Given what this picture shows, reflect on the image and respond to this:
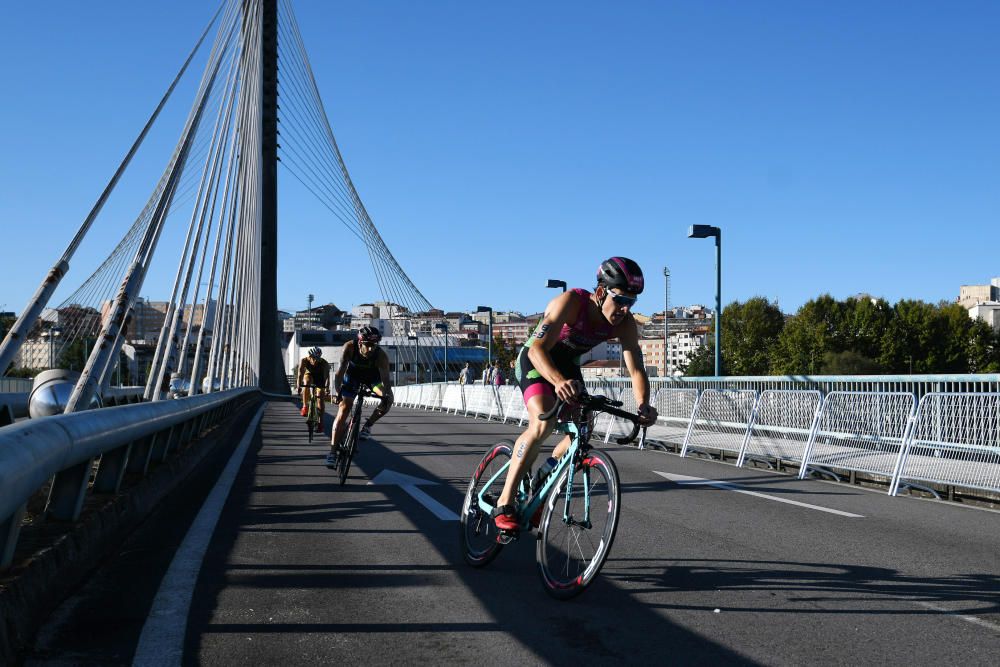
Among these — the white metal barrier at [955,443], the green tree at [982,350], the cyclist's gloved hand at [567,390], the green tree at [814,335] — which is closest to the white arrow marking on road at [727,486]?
the white metal barrier at [955,443]

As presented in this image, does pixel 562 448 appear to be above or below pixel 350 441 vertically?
above

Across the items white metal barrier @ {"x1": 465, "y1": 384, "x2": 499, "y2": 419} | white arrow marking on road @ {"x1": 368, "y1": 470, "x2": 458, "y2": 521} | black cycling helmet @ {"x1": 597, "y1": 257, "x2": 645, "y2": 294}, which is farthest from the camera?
white metal barrier @ {"x1": 465, "y1": 384, "x2": 499, "y2": 419}

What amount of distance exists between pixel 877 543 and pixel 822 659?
3.54m

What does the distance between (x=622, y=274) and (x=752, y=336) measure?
393 feet

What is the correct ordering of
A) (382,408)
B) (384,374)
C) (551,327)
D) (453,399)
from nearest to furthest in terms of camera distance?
(551,327) → (384,374) → (382,408) → (453,399)

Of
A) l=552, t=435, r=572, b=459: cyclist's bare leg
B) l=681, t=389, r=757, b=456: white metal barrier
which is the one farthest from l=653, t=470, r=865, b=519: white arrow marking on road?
l=552, t=435, r=572, b=459: cyclist's bare leg

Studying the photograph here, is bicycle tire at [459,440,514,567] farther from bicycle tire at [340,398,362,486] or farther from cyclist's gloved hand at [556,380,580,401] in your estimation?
bicycle tire at [340,398,362,486]

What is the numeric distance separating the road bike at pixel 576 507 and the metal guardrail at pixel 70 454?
8.07ft

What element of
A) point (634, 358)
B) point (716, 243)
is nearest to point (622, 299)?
point (634, 358)

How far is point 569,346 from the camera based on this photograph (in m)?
5.89

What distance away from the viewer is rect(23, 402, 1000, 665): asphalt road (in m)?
4.45

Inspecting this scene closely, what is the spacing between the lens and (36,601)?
15.9 feet

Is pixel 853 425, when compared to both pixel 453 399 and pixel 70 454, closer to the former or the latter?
pixel 70 454

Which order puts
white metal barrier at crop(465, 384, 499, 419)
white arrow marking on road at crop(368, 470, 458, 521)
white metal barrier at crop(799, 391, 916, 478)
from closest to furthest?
1. white arrow marking on road at crop(368, 470, 458, 521)
2. white metal barrier at crop(799, 391, 916, 478)
3. white metal barrier at crop(465, 384, 499, 419)
